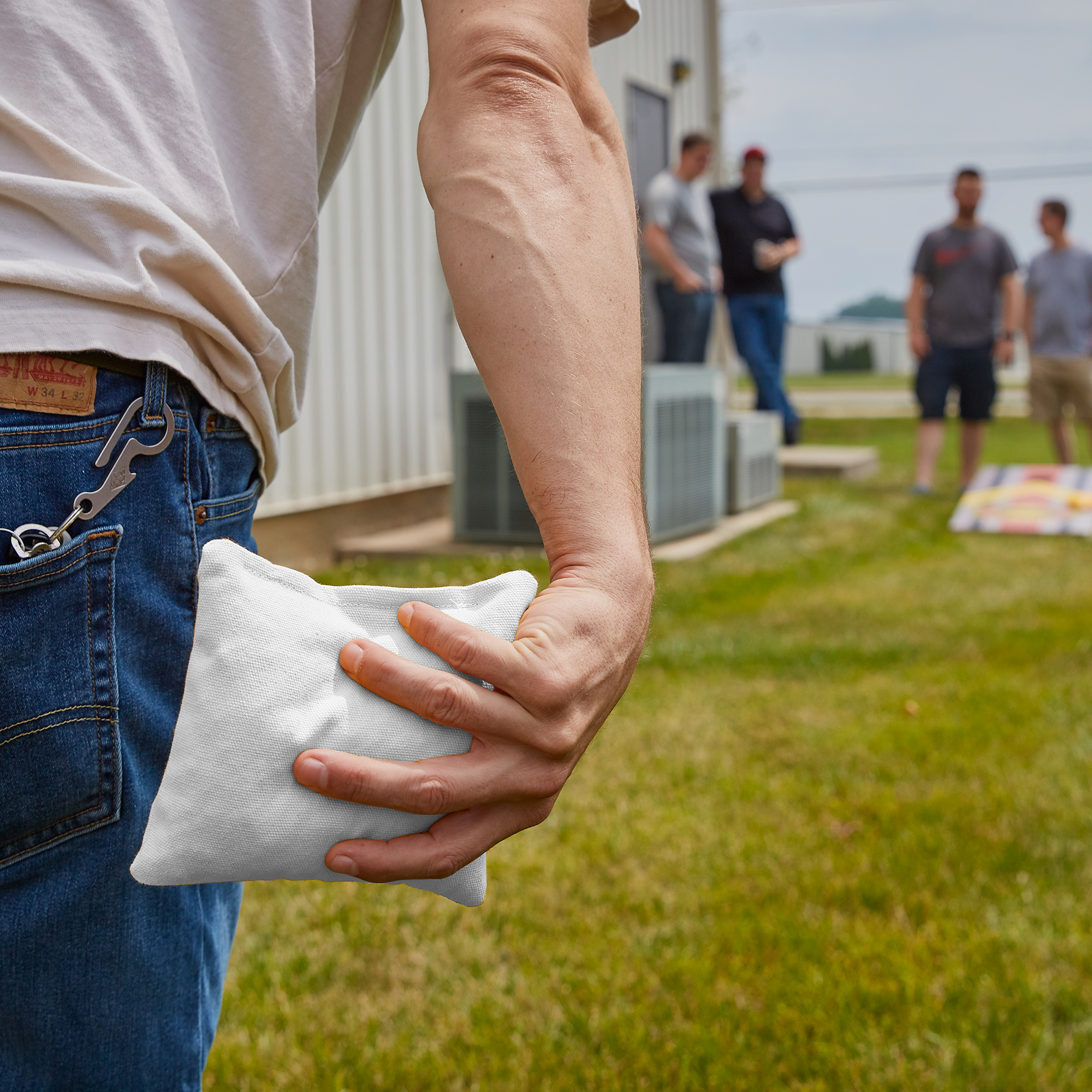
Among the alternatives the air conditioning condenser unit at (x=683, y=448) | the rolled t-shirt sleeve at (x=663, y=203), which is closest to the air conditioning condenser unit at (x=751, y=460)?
the air conditioning condenser unit at (x=683, y=448)

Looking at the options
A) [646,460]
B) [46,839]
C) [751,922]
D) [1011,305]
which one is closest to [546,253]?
[46,839]

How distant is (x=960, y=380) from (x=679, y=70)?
3.84 metres

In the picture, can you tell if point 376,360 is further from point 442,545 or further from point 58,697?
point 58,697

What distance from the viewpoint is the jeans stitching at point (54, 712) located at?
0.74 metres

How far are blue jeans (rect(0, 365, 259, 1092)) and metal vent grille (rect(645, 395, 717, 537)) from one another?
5313mm

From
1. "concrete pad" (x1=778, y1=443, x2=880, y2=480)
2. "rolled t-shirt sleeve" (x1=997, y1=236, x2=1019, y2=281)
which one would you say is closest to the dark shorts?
"rolled t-shirt sleeve" (x1=997, y1=236, x2=1019, y2=281)

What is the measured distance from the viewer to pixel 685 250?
7895mm

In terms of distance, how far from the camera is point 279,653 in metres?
0.70

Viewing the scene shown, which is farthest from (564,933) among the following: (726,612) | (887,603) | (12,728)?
(887,603)

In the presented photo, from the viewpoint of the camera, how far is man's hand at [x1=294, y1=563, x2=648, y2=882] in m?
0.68

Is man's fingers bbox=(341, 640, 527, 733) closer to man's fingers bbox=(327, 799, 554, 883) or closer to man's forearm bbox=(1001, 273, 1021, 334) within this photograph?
man's fingers bbox=(327, 799, 554, 883)

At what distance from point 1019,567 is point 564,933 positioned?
4.26 metres

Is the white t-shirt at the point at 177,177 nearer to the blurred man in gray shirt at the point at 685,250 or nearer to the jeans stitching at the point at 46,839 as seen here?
the jeans stitching at the point at 46,839

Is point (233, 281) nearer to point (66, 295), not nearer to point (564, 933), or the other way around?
point (66, 295)
